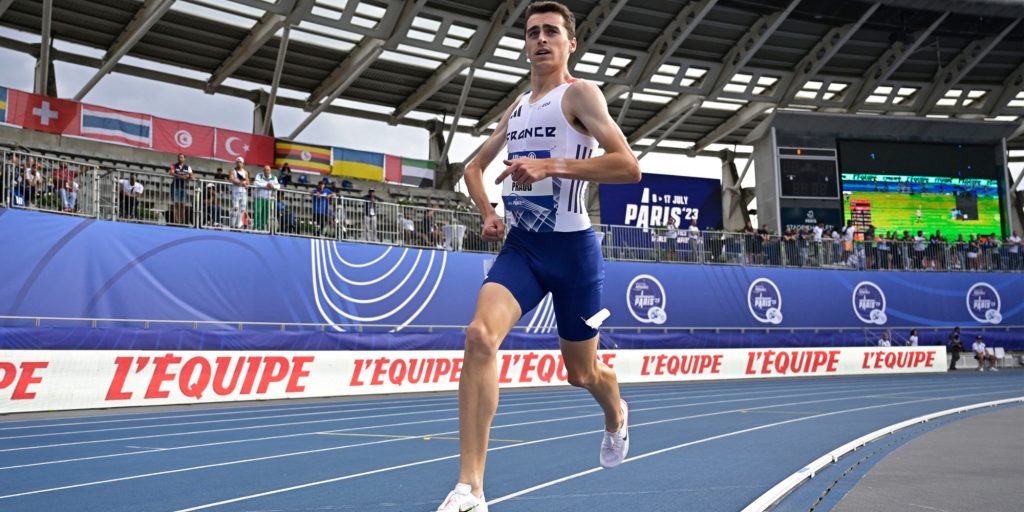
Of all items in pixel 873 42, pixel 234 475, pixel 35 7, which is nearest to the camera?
pixel 234 475

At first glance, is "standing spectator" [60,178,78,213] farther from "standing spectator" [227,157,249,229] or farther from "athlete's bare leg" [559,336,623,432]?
"athlete's bare leg" [559,336,623,432]

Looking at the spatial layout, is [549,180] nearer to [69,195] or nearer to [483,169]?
[483,169]

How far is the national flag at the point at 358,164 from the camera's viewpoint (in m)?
29.7

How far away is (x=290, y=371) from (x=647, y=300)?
1233 centimetres

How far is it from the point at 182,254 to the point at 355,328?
4173mm

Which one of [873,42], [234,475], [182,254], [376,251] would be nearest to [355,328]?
[376,251]

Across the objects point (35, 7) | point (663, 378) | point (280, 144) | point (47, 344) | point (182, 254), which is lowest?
point (663, 378)

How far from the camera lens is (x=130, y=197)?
17.8 m

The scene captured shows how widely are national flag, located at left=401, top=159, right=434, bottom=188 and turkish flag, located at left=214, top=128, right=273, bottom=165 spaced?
4917mm

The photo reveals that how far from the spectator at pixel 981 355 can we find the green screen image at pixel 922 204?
577 centimetres

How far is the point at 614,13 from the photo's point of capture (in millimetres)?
28078

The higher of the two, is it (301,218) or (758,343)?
(301,218)

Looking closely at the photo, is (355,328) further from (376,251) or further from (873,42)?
(873,42)

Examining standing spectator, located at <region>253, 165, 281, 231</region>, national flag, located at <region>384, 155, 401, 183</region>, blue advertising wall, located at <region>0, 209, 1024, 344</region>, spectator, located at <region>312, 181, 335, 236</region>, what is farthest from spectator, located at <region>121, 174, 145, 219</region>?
national flag, located at <region>384, 155, 401, 183</region>
